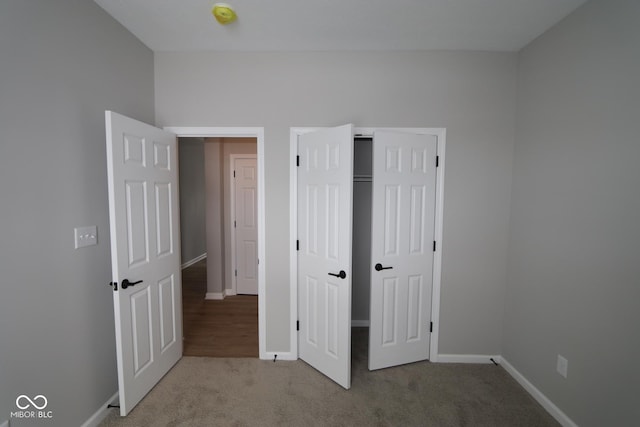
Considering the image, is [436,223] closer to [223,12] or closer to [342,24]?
[342,24]

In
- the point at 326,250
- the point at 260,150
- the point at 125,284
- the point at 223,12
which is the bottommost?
the point at 125,284

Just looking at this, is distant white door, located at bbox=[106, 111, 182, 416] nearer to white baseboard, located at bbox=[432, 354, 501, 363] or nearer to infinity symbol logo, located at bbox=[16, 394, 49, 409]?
infinity symbol logo, located at bbox=[16, 394, 49, 409]

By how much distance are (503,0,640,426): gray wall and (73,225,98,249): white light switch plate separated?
330 cm

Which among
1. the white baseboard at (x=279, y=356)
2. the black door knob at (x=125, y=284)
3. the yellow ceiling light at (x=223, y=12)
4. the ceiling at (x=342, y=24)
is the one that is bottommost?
the white baseboard at (x=279, y=356)

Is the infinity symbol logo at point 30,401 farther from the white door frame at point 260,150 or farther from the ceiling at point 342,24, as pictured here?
the ceiling at point 342,24

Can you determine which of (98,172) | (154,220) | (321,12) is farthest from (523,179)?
(98,172)

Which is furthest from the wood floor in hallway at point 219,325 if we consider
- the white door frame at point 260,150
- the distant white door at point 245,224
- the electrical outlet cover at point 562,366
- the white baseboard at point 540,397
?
the electrical outlet cover at point 562,366

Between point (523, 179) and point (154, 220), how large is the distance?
3.12 metres

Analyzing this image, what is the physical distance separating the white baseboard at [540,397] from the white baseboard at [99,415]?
3.23 metres

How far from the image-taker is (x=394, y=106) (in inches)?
92.1

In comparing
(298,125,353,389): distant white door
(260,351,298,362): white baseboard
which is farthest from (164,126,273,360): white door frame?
(298,125,353,389): distant white door

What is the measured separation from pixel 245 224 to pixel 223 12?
9.24 feet

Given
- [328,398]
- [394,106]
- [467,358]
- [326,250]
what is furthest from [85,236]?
[467,358]

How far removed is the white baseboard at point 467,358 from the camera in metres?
2.44
